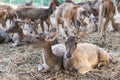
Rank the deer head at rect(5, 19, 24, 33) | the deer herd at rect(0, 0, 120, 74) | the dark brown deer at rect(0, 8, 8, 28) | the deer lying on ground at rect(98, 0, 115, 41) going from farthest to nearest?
the dark brown deer at rect(0, 8, 8, 28) < the deer lying on ground at rect(98, 0, 115, 41) < the deer head at rect(5, 19, 24, 33) < the deer herd at rect(0, 0, 120, 74)

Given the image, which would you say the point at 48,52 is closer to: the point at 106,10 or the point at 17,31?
the point at 17,31

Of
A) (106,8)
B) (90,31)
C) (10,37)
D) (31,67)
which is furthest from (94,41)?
(31,67)

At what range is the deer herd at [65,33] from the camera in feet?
13.9

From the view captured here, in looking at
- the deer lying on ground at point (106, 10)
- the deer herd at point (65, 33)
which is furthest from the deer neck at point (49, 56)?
the deer lying on ground at point (106, 10)

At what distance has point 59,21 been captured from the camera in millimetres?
7777

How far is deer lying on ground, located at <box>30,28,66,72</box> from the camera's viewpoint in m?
4.09

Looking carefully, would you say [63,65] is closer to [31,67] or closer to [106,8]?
[31,67]

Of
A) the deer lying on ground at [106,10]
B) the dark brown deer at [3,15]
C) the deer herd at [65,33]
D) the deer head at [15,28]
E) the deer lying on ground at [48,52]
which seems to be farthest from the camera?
the dark brown deer at [3,15]

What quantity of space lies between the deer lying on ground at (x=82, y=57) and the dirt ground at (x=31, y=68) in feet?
0.33

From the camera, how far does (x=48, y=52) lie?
4.27m

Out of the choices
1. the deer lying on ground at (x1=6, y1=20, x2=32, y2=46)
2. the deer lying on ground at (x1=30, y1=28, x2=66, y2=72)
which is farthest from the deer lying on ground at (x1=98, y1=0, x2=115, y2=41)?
the deer lying on ground at (x1=30, y1=28, x2=66, y2=72)

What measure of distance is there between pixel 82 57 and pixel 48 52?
59cm

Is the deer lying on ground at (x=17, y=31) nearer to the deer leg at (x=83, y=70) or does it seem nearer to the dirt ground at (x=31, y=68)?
the dirt ground at (x=31, y=68)

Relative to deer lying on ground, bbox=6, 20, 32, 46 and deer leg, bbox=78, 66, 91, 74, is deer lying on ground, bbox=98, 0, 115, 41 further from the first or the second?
deer leg, bbox=78, 66, 91, 74
